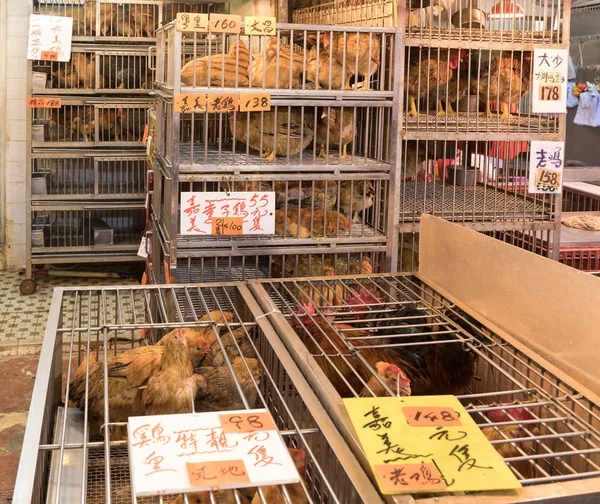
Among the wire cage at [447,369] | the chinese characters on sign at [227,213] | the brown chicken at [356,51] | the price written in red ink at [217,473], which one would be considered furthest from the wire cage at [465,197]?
the price written in red ink at [217,473]

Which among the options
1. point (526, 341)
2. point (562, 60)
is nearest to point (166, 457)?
point (526, 341)

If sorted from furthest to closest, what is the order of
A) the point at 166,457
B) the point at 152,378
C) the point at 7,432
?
the point at 7,432, the point at 152,378, the point at 166,457

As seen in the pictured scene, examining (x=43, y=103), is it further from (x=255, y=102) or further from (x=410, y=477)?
(x=410, y=477)

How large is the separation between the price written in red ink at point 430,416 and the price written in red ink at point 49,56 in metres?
4.60

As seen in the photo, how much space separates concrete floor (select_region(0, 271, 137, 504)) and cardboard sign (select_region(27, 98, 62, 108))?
134 centimetres

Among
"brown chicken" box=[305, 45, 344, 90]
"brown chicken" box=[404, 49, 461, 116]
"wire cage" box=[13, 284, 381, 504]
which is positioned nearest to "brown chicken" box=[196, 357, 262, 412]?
"wire cage" box=[13, 284, 381, 504]

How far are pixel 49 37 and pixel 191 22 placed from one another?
3005mm

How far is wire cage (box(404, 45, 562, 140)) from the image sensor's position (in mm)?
3221

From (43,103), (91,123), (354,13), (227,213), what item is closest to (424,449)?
(227,213)

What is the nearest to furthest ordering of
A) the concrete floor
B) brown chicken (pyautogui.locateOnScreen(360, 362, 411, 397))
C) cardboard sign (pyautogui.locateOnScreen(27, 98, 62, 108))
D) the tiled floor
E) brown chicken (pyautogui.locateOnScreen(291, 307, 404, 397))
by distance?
brown chicken (pyautogui.locateOnScreen(360, 362, 411, 397)), brown chicken (pyautogui.locateOnScreen(291, 307, 404, 397)), the concrete floor, the tiled floor, cardboard sign (pyautogui.locateOnScreen(27, 98, 62, 108))

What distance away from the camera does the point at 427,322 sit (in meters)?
2.21

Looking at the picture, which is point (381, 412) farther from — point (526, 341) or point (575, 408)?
point (526, 341)

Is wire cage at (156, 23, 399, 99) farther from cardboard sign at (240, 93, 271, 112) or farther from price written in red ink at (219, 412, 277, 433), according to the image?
price written in red ink at (219, 412, 277, 433)

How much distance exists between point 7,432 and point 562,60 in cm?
287
